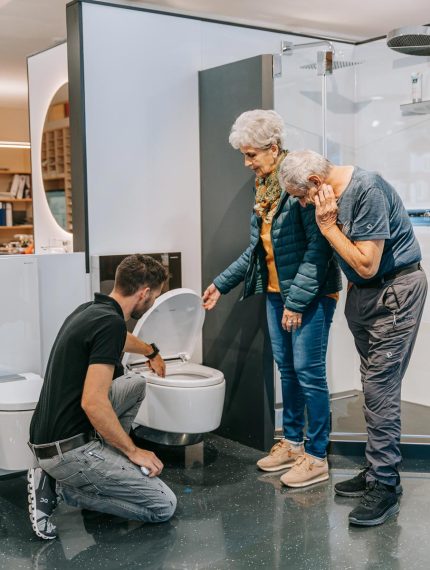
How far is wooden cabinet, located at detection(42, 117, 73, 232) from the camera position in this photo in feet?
13.3

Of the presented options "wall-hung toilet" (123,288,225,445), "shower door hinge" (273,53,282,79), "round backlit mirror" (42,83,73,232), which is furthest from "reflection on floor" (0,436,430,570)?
"shower door hinge" (273,53,282,79)

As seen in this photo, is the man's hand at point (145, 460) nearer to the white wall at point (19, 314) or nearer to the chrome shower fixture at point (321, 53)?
the white wall at point (19, 314)

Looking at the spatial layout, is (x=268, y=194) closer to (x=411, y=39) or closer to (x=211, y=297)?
(x=211, y=297)

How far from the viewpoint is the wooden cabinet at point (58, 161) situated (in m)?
4.05

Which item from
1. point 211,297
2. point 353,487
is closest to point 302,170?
point 211,297

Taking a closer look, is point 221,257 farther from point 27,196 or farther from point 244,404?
point 27,196

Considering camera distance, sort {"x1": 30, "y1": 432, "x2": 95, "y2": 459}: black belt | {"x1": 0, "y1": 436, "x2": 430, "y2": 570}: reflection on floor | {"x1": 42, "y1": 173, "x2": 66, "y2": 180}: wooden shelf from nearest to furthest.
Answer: {"x1": 0, "y1": 436, "x2": 430, "y2": 570}: reflection on floor
{"x1": 30, "y1": 432, "x2": 95, "y2": 459}: black belt
{"x1": 42, "y1": 173, "x2": 66, "y2": 180}: wooden shelf

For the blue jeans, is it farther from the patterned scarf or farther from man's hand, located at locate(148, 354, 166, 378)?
man's hand, located at locate(148, 354, 166, 378)

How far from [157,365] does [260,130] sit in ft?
3.68

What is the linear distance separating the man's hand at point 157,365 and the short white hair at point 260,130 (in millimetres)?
1008

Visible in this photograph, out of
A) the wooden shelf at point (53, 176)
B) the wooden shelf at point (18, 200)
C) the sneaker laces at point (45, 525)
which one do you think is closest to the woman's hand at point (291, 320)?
the sneaker laces at point (45, 525)

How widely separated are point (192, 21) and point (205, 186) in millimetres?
859

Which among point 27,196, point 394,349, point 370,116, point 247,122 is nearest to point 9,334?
point 247,122

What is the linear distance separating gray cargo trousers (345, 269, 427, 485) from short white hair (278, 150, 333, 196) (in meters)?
0.48
